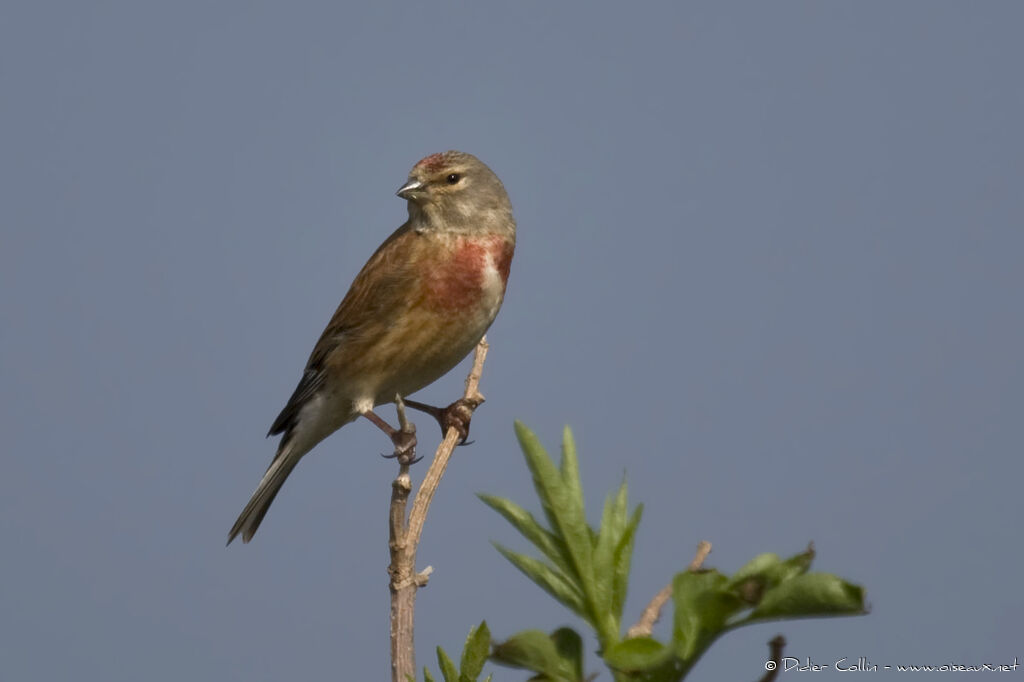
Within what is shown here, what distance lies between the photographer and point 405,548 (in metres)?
2.43

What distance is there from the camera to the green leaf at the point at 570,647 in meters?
1.12

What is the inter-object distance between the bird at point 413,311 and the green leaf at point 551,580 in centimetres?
359

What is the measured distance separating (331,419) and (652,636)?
4.59 meters

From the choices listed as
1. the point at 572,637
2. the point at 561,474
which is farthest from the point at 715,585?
the point at 561,474

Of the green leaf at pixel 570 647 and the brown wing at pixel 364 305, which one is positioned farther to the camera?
the brown wing at pixel 364 305

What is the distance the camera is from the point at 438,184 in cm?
531

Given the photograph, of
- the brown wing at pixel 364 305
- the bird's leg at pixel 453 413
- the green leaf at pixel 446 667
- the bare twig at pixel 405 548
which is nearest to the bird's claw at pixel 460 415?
the bird's leg at pixel 453 413

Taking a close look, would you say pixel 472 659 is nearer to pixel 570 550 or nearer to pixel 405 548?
pixel 570 550

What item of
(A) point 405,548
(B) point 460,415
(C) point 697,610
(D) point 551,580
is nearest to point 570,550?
(D) point 551,580

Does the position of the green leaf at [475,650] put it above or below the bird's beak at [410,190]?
below

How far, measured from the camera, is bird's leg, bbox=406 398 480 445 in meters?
4.58

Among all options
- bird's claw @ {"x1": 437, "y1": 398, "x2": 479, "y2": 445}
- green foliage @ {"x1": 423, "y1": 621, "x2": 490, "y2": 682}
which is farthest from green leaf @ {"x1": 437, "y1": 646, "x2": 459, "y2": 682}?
bird's claw @ {"x1": 437, "y1": 398, "x2": 479, "y2": 445}

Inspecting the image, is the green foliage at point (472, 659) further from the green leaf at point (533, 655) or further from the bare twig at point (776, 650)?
the bare twig at point (776, 650)

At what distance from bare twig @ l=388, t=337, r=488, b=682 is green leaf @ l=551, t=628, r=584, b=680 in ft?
2.43
